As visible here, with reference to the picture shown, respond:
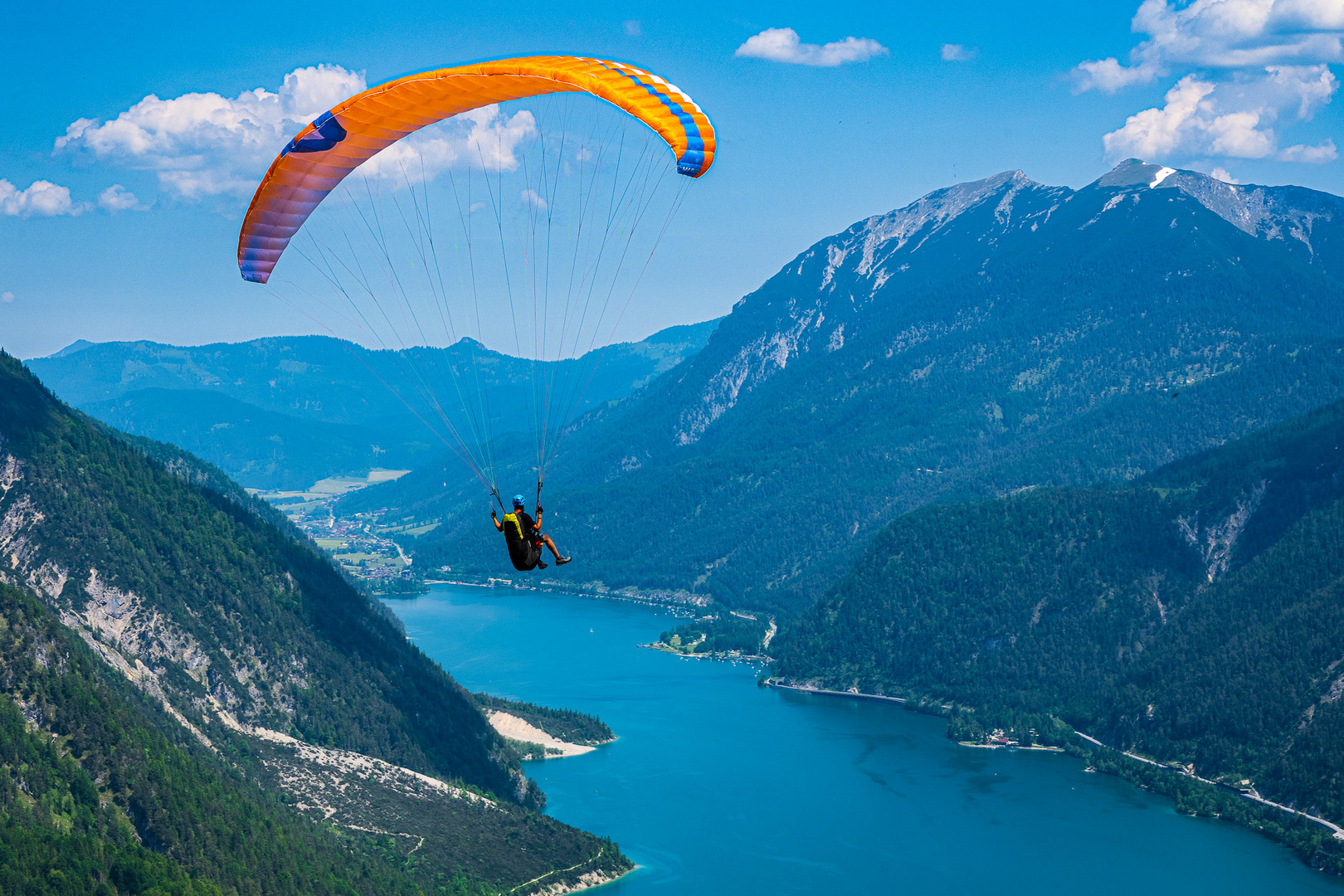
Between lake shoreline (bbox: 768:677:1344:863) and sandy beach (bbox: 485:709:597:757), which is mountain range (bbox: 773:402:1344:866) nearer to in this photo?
lake shoreline (bbox: 768:677:1344:863)

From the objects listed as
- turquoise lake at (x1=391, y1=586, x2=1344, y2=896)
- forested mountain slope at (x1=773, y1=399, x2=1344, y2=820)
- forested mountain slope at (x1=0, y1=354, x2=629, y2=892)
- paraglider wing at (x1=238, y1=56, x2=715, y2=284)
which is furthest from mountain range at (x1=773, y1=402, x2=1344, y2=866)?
paraglider wing at (x1=238, y1=56, x2=715, y2=284)

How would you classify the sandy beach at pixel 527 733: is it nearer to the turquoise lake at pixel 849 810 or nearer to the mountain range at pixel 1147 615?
the turquoise lake at pixel 849 810

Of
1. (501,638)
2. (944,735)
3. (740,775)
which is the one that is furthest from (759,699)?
(501,638)

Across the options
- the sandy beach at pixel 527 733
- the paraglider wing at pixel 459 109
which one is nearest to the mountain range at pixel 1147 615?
the sandy beach at pixel 527 733

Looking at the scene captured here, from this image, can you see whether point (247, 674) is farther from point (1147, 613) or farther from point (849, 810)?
point (1147, 613)

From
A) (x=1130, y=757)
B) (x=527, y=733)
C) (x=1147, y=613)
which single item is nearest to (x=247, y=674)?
(x=527, y=733)

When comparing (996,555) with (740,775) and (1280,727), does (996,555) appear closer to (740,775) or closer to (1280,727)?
(1280,727)
